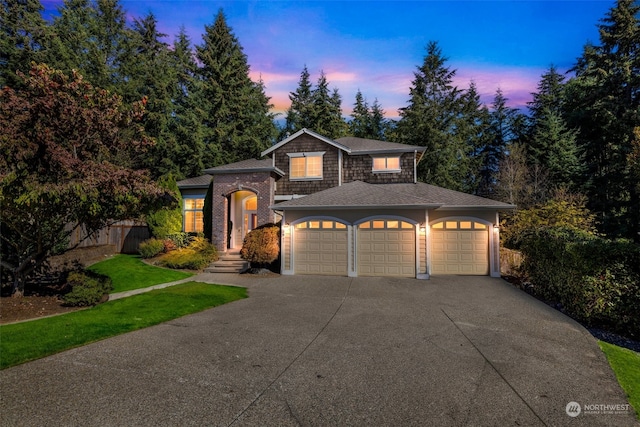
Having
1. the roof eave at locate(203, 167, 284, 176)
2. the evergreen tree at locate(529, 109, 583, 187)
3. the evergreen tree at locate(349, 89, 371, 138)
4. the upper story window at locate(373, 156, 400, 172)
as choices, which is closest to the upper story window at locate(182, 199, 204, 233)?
the roof eave at locate(203, 167, 284, 176)

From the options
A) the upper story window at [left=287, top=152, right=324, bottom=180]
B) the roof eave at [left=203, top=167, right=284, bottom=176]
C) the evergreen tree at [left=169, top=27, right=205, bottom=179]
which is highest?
the evergreen tree at [left=169, top=27, right=205, bottom=179]

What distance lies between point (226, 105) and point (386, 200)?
78.8 feet

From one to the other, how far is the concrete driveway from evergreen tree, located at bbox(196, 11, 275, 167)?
2453cm

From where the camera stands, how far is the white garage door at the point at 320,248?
13391 mm

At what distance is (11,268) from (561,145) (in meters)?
34.5

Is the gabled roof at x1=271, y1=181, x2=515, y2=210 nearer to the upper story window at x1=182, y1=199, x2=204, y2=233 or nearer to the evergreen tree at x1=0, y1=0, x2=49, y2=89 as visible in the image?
the upper story window at x1=182, y1=199, x2=204, y2=233

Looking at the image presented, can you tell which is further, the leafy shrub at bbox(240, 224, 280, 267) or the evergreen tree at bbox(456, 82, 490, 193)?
the evergreen tree at bbox(456, 82, 490, 193)

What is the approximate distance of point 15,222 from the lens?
25.4 ft

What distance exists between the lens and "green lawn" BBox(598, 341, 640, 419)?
3927mm

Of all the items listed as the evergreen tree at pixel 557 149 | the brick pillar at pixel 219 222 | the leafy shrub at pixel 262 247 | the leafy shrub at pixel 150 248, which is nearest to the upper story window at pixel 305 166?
the brick pillar at pixel 219 222

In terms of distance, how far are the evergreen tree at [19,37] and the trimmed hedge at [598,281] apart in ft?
117

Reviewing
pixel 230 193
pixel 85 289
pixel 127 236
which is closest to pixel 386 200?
pixel 230 193

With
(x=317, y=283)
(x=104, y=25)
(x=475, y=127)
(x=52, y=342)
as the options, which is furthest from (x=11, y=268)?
(x=475, y=127)

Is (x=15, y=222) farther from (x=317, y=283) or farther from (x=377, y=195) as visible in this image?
(x=377, y=195)
